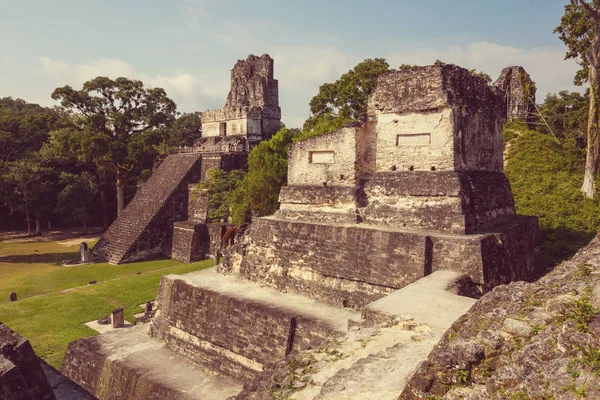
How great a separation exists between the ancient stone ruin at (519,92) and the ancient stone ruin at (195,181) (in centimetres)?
1298

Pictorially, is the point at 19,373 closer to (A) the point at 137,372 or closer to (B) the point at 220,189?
(A) the point at 137,372

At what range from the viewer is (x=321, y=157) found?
8.88 metres

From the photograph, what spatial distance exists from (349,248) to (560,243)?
Answer: 6.20 metres

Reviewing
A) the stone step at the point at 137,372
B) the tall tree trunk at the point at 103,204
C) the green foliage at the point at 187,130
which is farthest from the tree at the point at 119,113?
the stone step at the point at 137,372

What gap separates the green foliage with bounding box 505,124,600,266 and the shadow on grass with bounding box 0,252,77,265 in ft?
60.0

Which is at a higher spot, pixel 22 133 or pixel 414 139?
pixel 22 133

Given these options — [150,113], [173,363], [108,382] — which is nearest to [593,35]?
[173,363]

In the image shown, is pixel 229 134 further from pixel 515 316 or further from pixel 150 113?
pixel 515 316

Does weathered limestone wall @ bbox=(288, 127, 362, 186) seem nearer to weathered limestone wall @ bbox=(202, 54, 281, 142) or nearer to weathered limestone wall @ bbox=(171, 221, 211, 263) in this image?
weathered limestone wall @ bbox=(171, 221, 211, 263)

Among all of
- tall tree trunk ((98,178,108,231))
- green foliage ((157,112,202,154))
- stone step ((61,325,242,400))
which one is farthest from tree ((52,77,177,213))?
stone step ((61,325,242,400))

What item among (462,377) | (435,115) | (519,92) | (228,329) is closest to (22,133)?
(228,329)

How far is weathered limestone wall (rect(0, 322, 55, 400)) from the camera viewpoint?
12.6 ft

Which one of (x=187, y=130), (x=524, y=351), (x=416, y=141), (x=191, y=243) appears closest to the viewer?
(x=524, y=351)

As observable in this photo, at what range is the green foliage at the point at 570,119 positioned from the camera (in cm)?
1609
